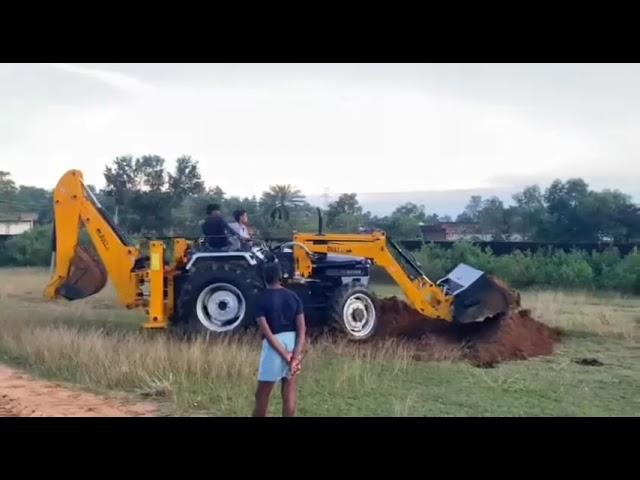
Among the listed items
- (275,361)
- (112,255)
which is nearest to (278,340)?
(275,361)

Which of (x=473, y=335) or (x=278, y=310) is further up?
(x=278, y=310)

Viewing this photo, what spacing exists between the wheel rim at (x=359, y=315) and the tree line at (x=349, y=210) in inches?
168

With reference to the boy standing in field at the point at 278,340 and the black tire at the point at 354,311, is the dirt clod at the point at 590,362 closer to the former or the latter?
the black tire at the point at 354,311

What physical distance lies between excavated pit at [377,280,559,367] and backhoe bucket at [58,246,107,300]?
4.18 m

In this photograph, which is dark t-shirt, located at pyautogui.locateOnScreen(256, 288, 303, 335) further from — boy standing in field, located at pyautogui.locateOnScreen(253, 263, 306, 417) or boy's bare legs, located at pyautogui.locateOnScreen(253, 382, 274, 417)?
boy's bare legs, located at pyautogui.locateOnScreen(253, 382, 274, 417)

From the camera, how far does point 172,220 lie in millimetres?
23766

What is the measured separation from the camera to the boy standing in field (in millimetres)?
7094

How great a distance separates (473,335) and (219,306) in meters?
3.53

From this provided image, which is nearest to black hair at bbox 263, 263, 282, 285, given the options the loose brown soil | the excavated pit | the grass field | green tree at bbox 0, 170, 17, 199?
the grass field

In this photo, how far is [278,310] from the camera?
7.12 meters

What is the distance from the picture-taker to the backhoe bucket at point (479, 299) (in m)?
12.4

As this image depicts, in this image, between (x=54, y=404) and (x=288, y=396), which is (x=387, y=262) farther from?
(x=288, y=396)

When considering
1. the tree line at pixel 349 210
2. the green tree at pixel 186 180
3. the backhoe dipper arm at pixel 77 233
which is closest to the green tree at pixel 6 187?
the tree line at pixel 349 210
